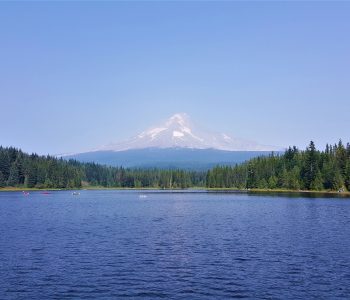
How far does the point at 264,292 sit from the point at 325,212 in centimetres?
7831

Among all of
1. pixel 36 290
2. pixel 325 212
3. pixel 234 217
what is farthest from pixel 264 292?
pixel 325 212

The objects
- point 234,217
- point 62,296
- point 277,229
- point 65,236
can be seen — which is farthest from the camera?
point 234,217

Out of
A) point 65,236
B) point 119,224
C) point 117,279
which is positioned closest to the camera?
point 117,279

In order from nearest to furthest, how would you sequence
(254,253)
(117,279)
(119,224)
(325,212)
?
1. (117,279)
2. (254,253)
3. (119,224)
4. (325,212)

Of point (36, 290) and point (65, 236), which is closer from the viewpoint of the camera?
point (36, 290)

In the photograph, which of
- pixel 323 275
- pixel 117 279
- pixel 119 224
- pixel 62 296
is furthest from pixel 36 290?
pixel 119 224

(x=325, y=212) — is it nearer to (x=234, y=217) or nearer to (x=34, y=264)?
(x=234, y=217)

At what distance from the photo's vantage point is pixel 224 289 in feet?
→ 128

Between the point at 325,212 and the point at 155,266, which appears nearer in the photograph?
the point at 155,266

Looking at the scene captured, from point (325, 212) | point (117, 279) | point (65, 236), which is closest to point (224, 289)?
point (117, 279)

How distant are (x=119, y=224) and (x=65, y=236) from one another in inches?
737

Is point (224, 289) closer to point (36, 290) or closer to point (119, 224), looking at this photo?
point (36, 290)

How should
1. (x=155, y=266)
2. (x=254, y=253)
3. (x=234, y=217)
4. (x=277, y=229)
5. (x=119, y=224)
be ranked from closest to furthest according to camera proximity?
1. (x=155, y=266)
2. (x=254, y=253)
3. (x=277, y=229)
4. (x=119, y=224)
5. (x=234, y=217)

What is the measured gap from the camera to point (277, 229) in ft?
258
